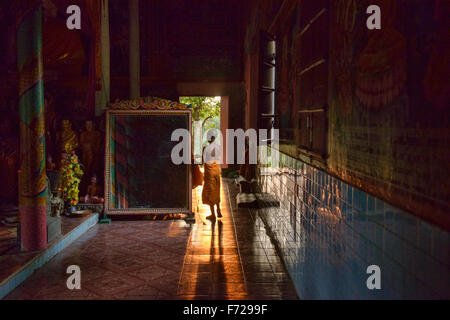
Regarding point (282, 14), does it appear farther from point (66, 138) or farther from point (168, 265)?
point (66, 138)

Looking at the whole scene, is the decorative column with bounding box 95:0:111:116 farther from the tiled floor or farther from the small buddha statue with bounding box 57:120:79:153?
the tiled floor

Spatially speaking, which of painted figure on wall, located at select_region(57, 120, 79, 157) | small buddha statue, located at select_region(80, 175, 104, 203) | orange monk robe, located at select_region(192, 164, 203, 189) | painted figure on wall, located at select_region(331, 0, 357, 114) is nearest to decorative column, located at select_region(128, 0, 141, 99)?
painted figure on wall, located at select_region(57, 120, 79, 157)

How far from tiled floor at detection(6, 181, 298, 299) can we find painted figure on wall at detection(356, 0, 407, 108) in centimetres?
282

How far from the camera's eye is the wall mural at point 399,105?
1813mm

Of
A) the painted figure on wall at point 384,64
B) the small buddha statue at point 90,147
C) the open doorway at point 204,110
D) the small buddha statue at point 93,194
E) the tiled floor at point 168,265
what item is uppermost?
the open doorway at point 204,110

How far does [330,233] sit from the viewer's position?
3447mm

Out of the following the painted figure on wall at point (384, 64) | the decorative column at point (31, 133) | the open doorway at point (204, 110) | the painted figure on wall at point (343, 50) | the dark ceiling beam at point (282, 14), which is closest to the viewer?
the painted figure on wall at point (384, 64)

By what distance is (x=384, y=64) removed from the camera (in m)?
2.44

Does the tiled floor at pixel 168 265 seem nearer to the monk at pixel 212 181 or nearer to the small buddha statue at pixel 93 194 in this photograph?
the monk at pixel 212 181

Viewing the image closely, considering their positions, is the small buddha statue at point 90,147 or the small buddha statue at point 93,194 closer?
the small buddha statue at point 93,194

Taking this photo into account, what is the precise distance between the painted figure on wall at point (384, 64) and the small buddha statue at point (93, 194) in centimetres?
735

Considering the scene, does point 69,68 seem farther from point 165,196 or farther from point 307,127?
point 307,127

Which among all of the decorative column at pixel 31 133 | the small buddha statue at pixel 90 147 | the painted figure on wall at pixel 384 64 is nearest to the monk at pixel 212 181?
the small buddha statue at pixel 90 147
